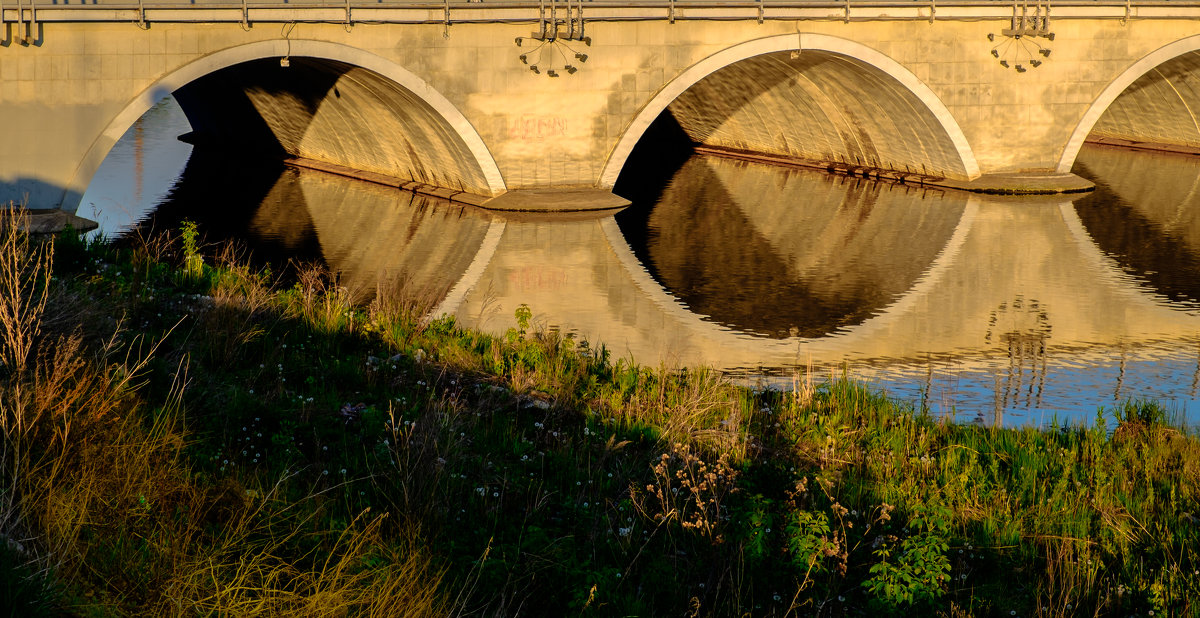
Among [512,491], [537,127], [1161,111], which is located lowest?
[512,491]

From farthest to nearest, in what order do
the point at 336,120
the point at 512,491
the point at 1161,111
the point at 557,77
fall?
1. the point at 1161,111
2. the point at 336,120
3. the point at 557,77
4. the point at 512,491

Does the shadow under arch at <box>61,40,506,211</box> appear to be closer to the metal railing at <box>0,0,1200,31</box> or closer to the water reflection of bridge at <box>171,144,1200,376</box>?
the metal railing at <box>0,0,1200,31</box>

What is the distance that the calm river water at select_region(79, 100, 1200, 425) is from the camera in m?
15.2

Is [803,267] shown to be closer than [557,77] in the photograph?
Yes

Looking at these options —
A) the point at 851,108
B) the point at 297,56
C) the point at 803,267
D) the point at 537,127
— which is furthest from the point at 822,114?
the point at 297,56

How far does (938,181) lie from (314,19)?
600 inches

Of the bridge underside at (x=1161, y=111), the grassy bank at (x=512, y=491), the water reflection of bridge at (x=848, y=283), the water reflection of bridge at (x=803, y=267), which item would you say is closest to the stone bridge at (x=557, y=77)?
the bridge underside at (x=1161, y=111)

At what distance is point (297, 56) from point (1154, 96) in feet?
84.2

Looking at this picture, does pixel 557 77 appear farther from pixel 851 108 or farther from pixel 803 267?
pixel 851 108

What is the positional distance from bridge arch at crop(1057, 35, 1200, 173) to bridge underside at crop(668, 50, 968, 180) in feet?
10.0

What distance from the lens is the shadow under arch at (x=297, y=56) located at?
22094mm

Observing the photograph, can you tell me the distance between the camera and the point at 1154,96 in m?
37.7

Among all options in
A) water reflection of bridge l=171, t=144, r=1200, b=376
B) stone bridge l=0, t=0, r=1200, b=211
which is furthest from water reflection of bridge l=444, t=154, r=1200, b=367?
stone bridge l=0, t=0, r=1200, b=211

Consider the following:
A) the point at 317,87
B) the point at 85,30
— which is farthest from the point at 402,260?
the point at 317,87
